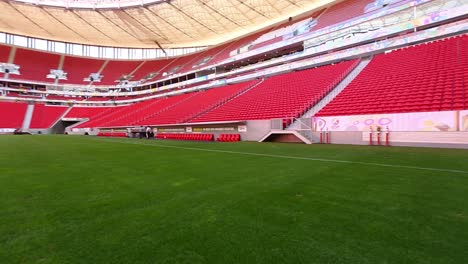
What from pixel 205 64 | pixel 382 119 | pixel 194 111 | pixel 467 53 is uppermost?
pixel 205 64

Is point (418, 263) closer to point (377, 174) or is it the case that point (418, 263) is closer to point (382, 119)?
point (377, 174)

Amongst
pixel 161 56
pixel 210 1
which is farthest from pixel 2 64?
pixel 210 1

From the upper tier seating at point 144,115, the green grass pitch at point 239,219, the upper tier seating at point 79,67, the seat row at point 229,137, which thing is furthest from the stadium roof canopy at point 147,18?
the green grass pitch at point 239,219

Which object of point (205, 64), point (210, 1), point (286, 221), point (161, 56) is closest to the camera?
point (286, 221)

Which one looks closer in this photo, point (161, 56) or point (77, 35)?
point (77, 35)

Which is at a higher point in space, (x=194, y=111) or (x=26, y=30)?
(x=26, y=30)

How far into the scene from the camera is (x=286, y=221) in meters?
2.30

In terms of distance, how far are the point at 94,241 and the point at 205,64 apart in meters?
35.2

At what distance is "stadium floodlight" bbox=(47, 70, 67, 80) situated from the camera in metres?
42.8

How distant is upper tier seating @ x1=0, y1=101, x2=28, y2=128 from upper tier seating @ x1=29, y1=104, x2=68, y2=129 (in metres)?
1.53

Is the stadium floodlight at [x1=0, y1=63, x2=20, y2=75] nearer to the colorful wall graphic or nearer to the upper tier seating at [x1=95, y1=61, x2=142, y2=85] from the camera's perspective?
the upper tier seating at [x1=95, y1=61, x2=142, y2=85]

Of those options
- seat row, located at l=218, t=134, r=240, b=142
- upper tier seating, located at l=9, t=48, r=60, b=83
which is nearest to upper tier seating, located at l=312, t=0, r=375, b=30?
seat row, located at l=218, t=134, r=240, b=142

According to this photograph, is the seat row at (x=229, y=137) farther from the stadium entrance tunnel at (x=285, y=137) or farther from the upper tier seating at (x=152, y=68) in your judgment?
the upper tier seating at (x=152, y=68)

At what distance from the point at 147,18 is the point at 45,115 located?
26316 mm
